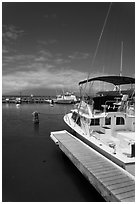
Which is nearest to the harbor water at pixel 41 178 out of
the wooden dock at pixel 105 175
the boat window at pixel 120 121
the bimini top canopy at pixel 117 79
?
the wooden dock at pixel 105 175

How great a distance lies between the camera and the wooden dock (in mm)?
5434

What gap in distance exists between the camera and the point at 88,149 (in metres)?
9.65

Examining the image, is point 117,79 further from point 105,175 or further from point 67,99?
point 67,99

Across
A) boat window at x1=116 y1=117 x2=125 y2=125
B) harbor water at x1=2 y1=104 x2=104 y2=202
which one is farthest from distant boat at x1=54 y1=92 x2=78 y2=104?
boat window at x1=116 y1=117 x2=125 y2=125

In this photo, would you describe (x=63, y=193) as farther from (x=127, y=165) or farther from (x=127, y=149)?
(x=127, y=149)

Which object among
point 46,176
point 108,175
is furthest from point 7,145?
point 108,175

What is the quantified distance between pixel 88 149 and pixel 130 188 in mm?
4117

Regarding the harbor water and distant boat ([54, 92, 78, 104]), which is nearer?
the harbor water

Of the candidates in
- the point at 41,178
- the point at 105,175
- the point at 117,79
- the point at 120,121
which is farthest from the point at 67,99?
the point at 105,175

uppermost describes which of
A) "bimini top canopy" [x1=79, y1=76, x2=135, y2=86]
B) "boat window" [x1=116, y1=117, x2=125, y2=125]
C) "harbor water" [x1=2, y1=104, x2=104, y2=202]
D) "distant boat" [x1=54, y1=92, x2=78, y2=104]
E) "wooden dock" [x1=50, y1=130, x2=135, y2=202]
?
"bimini top canopy" [x1=79, y1=76, x2=135, y2=86]

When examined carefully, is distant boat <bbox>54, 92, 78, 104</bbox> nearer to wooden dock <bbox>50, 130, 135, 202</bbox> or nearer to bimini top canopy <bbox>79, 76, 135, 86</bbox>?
bimini top canopy <bbox>79, 76, 135, 86</bbox>

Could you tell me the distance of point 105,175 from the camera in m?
6.53

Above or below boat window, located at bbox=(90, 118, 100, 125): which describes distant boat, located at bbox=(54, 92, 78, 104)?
above

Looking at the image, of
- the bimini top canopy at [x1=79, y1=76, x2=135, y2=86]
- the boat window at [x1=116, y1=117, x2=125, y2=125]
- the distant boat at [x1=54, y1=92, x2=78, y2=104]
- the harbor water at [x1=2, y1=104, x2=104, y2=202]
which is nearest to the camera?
the harbor water at [x1=2, y1=104, x2=104, y2=202]
